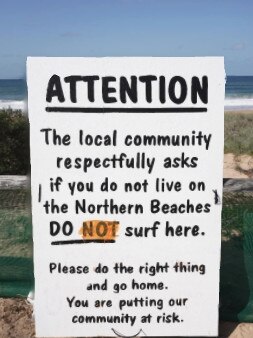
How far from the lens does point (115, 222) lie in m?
3.16

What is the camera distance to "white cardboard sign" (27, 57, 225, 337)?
3.01 meters

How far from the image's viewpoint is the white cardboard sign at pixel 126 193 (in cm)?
301

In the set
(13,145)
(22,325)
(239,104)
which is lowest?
(22,325)

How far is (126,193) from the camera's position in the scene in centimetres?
312

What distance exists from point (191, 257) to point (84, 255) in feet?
2.33

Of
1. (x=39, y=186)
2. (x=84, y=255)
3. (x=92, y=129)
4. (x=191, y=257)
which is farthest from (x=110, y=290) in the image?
(x=92, y=129)

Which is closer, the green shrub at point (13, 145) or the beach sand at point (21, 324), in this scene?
the beach sand at point (21, 324)

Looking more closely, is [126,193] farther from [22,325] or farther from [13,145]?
[13,145]

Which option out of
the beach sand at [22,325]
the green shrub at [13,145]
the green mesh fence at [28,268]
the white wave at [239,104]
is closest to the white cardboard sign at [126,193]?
the beach sand at [22,325]

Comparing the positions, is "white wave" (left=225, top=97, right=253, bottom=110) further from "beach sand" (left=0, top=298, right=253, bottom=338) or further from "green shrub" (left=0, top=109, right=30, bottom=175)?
"beach sand" (left=0, top=298, right=253, bottom=338)

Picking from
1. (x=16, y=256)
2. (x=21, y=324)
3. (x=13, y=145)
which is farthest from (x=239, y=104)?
(x=21, y=324)

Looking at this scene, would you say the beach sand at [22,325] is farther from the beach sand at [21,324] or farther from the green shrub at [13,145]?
the green shrub at [13,145]

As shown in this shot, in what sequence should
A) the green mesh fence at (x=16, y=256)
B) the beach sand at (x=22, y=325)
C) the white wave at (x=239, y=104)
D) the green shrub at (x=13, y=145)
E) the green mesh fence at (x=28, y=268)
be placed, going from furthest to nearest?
the white wave at (x=239, y=104) → the green shrub at (x=13, y=145) → the green mesh fence at (x=16, y=256) → the green mesh fence at (x=28, y=268) → the beach sand at (x=22, y=325)

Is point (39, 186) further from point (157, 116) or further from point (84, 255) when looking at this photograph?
point (157, 116)
